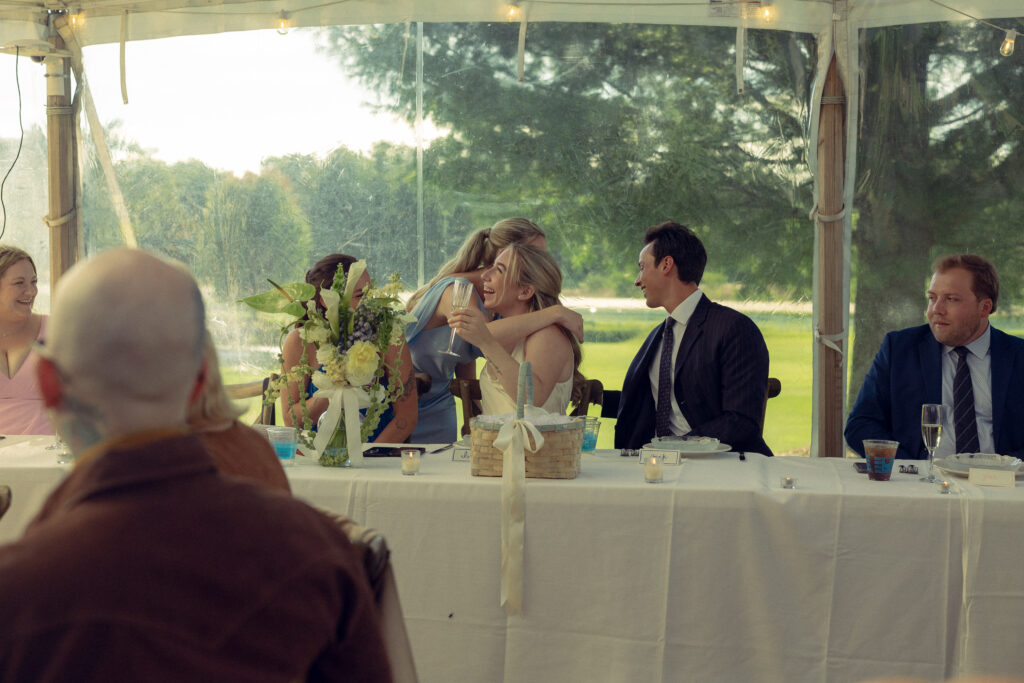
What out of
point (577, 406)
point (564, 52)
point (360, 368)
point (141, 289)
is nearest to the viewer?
point (141, 289)

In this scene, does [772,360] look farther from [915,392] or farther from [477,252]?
[477,252]

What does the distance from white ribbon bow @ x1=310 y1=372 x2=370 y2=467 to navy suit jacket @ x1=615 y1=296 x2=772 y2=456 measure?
1.15 meters

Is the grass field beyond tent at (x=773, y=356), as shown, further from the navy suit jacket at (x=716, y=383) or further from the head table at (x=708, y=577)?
the head table at (x=708, y=577)

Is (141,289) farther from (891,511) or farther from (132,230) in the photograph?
(132,230)

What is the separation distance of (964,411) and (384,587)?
8.35ft

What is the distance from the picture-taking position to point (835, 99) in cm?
404

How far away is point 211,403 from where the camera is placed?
3.45 ft

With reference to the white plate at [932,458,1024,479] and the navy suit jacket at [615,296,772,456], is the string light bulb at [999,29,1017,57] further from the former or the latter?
the white plate at [932,458,1024,479]

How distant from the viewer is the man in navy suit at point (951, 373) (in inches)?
121

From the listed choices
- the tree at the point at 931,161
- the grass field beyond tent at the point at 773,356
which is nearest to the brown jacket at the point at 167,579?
the grass field beyond tent at the point at 773,356

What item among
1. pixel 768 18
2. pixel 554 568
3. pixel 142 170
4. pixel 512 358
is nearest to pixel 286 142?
pixel 142 170

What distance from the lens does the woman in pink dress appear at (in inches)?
136

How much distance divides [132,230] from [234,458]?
370 cm

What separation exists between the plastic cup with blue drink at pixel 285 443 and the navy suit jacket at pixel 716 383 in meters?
1.25
